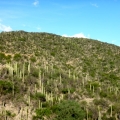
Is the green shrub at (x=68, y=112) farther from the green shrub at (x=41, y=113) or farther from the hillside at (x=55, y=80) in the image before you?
the green shrub at (x=41, y=113)

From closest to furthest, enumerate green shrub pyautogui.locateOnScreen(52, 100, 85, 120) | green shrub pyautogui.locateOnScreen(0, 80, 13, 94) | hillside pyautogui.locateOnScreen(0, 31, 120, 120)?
green shrub pyautogui.locateOnScreen(52, 100, 85, 120) → hillside pyautogui.locateOnScreen(0, 31, 120, 120) → green shrub pyautogui.locateOnScreen(0, 80, 13, 94)

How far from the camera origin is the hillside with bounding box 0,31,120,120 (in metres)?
26.0

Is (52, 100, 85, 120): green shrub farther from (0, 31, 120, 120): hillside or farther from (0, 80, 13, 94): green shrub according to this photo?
(0, 80, 13, 94): green shrub

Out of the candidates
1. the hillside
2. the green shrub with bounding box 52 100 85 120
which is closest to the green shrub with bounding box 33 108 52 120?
the hillside

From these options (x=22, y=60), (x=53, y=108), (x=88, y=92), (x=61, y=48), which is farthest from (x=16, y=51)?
(x=53, y=108)

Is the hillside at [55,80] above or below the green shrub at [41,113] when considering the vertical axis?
above

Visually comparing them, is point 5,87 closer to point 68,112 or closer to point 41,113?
point 41,113

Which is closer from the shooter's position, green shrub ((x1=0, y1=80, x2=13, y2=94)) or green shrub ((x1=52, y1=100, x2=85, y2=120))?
green shrub ((x1=52, y1=100, x2=85, y2=120))

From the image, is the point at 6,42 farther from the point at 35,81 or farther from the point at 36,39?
the point at 35,81

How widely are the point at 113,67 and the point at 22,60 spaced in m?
15.3

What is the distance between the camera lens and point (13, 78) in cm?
3003

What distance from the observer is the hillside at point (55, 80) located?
26.0m

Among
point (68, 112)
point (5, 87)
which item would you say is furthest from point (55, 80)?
point (68, 112)

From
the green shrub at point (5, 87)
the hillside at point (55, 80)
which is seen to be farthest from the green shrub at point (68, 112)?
the green shrub at point (5, 87)
